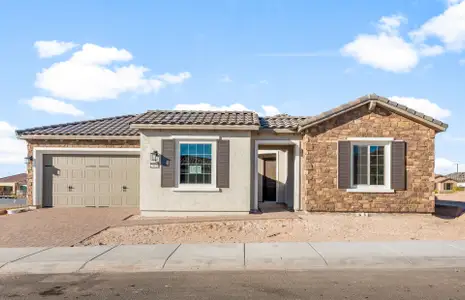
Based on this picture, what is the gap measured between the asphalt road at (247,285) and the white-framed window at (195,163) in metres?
7.42

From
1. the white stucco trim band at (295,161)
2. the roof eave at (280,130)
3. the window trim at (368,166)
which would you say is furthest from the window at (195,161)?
the window trim at (368,166)

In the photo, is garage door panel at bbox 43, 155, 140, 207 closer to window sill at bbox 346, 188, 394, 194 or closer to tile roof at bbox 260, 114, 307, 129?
tile roof at bbox 260, 114, 307, 129

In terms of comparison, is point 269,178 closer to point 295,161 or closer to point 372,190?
point 295,161

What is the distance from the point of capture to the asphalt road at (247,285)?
6.57m

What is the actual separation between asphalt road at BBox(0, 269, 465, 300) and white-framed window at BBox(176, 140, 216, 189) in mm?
7420

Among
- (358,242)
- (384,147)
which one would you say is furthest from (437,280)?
(384,147)

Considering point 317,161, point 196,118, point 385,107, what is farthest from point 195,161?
point 385,107

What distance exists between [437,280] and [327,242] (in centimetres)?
339

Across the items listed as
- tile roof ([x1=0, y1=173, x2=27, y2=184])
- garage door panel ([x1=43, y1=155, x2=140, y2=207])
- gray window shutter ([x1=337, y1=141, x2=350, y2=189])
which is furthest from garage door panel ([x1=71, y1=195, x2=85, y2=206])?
tile roof ([x1=0, y1=173, x2=27, y2=184])

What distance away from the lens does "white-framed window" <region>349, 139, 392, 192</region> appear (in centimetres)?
1532

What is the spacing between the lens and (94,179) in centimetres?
Answer: 1864

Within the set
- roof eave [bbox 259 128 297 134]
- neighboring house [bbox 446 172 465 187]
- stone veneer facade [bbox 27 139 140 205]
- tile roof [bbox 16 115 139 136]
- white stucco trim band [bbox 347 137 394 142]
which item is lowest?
neighboring house [bbox 446 172 465 187]

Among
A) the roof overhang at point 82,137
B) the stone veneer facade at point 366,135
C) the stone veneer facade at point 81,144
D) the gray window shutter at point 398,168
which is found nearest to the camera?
the gray window shutter at point 398,168

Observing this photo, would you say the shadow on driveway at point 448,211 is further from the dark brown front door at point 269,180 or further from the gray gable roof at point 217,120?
the dark brown front door at point 269,180
